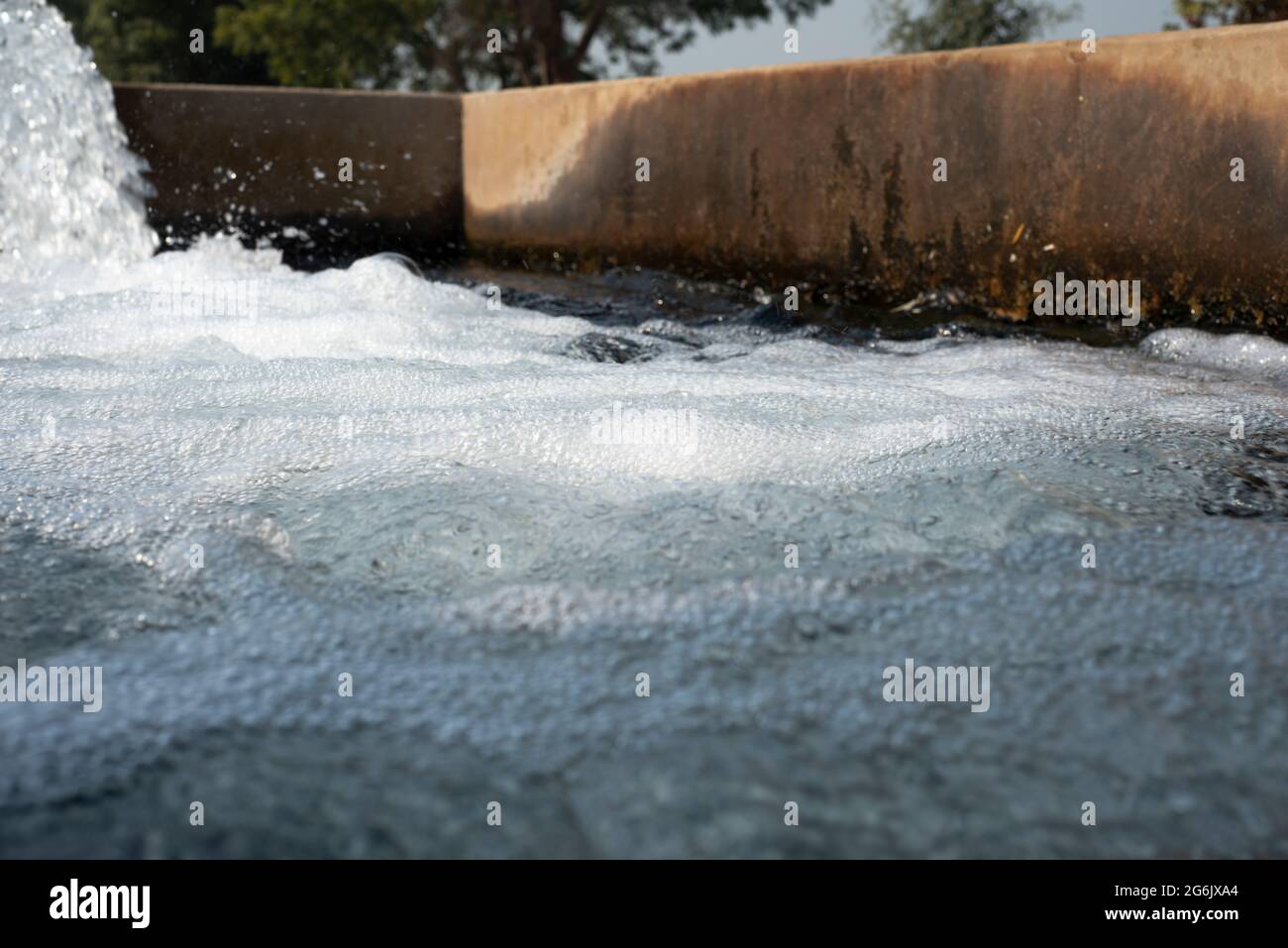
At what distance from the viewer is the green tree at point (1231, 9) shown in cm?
1324

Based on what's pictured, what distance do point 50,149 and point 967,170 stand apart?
380cm

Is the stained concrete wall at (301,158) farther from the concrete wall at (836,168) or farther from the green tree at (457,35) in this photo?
the green tree at (457,35)

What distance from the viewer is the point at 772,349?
3320mm

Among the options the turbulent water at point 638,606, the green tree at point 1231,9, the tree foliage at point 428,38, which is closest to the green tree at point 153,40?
the tree foliage at point 428,38

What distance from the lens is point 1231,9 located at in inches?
543

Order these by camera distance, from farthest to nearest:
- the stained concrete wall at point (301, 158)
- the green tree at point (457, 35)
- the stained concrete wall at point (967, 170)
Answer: the green tree at point (457, 35), the stained concrete wall at point (301, 158), the stained concrete wall at point (967, 170)

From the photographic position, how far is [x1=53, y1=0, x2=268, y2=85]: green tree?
20.8 meters

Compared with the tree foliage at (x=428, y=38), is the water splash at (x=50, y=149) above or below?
below

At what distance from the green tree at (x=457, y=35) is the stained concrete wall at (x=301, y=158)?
11831 millimetres

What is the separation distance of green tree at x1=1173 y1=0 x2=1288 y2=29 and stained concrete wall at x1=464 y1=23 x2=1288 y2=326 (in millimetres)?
10927

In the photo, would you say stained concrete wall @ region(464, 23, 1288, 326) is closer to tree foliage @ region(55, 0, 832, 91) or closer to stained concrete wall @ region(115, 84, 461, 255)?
stained concrete wall @ region(115, 84, 461, 255)

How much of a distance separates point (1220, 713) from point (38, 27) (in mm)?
5330

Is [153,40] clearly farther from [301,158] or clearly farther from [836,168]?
[836,168]

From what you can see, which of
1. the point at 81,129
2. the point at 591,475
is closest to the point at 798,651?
the point at 591,475
